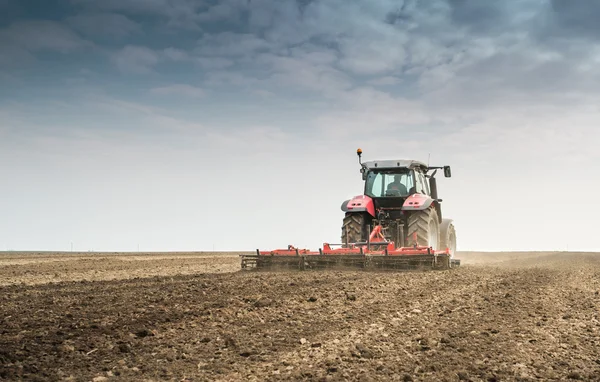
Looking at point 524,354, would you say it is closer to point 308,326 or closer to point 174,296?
point 308,326

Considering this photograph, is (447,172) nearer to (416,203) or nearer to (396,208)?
(396,208)

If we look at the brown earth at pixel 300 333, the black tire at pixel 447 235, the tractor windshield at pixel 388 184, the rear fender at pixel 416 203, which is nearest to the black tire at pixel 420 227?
the rear fender at pixel 416 203

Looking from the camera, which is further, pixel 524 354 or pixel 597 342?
pixel 597 342

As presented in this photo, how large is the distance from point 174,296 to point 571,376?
17.7ft

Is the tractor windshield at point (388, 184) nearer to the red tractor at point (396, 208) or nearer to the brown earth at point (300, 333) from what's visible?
the red tractor at point (396, 208)

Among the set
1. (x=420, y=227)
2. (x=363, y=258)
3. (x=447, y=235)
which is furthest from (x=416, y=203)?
(x=447, y=235)

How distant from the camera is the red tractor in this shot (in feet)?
44.3

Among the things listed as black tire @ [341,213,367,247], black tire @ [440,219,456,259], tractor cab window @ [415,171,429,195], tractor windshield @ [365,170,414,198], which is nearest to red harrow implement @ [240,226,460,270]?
black tire @ [341,213,367,247]

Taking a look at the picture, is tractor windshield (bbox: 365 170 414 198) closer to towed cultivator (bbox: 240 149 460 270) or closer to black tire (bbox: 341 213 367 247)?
towed cultivator (bbox: 240 149 460 270)

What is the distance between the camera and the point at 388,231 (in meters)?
14.5

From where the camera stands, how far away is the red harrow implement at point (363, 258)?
482 inches

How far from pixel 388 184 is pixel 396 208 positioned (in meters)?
0.72

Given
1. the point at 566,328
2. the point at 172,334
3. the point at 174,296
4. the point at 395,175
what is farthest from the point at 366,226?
the point at 172,334

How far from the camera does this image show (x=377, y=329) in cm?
598
